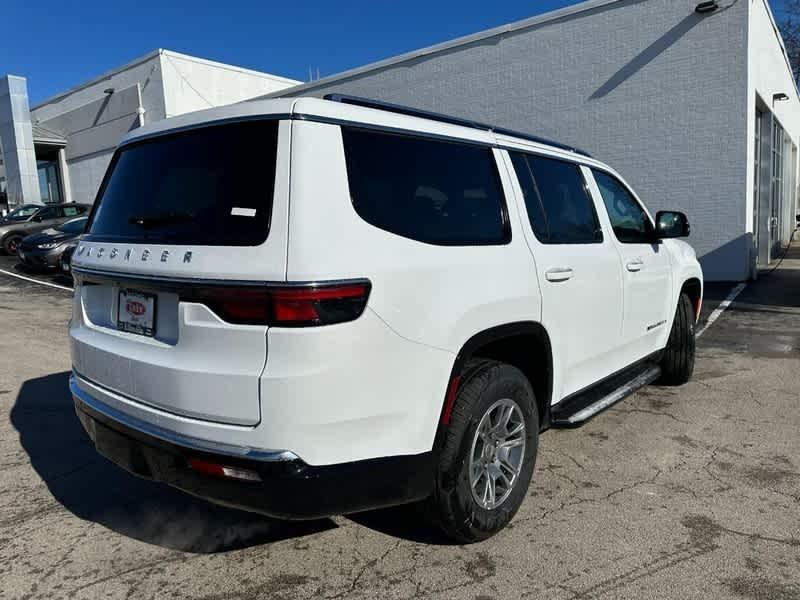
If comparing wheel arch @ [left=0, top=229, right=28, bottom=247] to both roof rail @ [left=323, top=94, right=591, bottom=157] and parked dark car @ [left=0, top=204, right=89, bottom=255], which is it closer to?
parked dark car @ [left=0, top=204, right=89, bottom=255]

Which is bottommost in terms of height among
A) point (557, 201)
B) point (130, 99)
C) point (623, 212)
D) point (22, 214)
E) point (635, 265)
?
point (635, 265)

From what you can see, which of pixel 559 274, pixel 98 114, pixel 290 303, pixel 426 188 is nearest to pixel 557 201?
pixel 559 274

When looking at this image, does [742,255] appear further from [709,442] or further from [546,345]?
[546,345]

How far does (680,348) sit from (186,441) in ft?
14.2

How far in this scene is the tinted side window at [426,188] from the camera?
242 cm

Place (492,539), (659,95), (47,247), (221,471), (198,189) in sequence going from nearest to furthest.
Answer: (221,471)
(198,189)
(492,539)
(659,95)
(47,247)

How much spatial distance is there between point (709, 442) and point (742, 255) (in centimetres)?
883

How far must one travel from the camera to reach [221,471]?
7.43 feet

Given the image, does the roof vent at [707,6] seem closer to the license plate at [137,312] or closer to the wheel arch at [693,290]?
the wheel arch at [693,290]

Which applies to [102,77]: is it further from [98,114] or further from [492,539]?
[492,539]

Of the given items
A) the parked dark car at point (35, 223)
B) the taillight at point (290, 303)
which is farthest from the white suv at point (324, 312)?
the parked dark car at point (35, 223)

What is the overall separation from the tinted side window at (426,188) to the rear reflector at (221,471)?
103cm

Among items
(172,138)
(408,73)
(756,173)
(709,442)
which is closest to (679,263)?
(709,442)

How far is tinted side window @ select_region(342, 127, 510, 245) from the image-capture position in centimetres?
242
